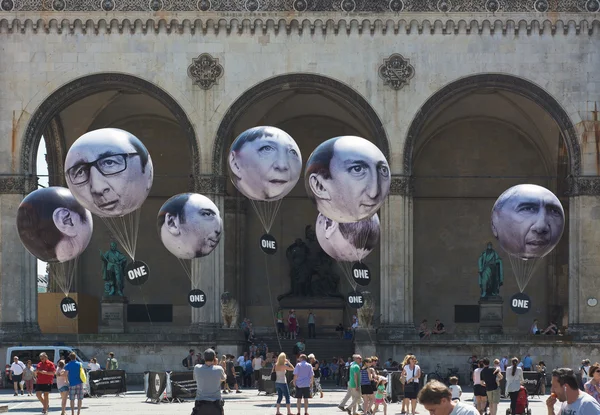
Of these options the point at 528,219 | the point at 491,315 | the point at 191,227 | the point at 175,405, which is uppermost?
the point at 528,219

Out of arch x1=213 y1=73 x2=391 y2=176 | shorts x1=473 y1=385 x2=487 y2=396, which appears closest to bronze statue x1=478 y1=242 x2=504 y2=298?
arch x1=213 y1=73 x2=391 y2=176

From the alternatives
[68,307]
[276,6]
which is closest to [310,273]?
[276,6]

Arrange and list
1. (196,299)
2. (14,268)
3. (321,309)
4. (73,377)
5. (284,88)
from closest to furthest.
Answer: (73,377) → (196,299) → (14,268) → (284,88) → (321,309)

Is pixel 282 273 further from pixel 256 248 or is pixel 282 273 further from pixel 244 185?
pixel 244 185

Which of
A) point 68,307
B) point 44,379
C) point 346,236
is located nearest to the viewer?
point 44,379

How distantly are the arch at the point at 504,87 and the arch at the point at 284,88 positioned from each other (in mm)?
984

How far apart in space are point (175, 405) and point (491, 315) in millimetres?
16224

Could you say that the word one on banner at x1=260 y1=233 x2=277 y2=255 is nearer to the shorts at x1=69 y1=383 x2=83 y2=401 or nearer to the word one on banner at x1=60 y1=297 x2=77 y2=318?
the word one on banner at x1=60 y1=297 x2=77 y2=318

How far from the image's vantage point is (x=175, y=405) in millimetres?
38531

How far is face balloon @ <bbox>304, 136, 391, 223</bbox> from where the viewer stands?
32.1m

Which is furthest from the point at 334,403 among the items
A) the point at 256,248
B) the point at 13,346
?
the point at 256,248

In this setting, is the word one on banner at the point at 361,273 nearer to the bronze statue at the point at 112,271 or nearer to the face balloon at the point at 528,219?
the face balloon at the point at 528,219

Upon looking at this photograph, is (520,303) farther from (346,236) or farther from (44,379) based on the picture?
(44,379)

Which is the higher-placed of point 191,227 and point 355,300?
point 191,227
